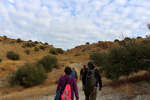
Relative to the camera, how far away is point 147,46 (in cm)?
902

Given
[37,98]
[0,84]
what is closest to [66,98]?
[37,98]

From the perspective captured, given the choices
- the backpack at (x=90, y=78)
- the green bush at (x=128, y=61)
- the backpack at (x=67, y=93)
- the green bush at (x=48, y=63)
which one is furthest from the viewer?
the green bush at (x=48, y=63)

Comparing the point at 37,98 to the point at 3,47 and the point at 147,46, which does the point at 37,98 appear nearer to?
the point at 147,46

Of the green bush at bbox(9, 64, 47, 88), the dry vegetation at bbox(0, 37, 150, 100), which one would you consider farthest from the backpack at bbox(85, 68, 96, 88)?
the green bush at bbox(9, 64, 47, 88)

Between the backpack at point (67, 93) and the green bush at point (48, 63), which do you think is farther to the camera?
the green bush at point (48, 63)

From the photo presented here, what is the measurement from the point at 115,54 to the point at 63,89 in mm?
7632

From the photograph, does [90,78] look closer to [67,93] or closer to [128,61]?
[67,93]

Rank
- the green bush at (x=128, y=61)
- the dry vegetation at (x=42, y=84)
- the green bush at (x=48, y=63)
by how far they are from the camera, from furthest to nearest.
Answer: the green bush at (x=48, y=63) < the green bush at (x=128, y=61) < the dry vegetation at (x=42, y=84)

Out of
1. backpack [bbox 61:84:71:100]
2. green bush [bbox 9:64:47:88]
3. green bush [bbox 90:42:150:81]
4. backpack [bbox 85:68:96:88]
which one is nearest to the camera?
backpack [bbox 61:84:71:100]

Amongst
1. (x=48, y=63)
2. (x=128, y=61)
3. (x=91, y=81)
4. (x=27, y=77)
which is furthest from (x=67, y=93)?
(x=48, y=63)

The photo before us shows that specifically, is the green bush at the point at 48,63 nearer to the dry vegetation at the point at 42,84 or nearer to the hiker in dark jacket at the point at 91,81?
the dry vegetation at the point at 42,84

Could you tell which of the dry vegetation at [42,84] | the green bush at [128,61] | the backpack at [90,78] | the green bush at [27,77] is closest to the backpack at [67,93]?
the backpack at [90,78]

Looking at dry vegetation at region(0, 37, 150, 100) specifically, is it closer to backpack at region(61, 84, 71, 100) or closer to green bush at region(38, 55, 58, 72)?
green bush at region(38, 55, 58, 72)

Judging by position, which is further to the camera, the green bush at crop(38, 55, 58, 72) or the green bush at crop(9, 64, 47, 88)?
the green bush at crop(38, 55, 58, 72)
